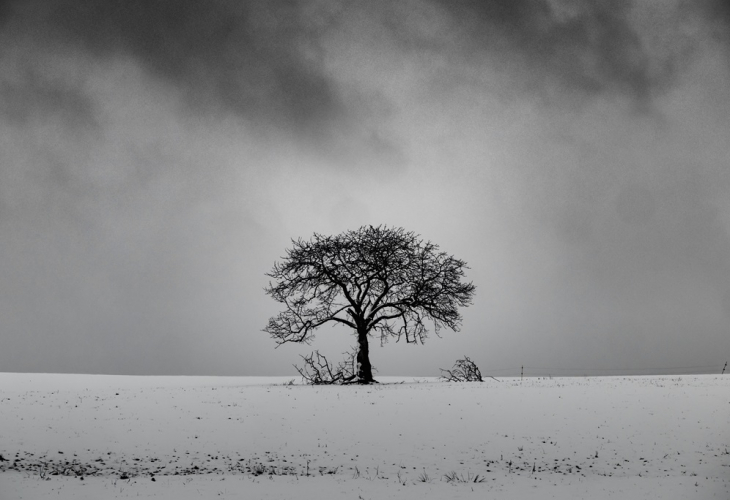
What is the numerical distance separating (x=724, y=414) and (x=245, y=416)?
18.2m

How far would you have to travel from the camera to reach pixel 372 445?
63.3 ft

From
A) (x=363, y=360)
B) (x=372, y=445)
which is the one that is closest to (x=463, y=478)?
(x=372, y=445)

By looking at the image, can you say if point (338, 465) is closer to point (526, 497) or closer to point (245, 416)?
point (526, 497)

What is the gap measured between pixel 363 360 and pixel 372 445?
58.9ft

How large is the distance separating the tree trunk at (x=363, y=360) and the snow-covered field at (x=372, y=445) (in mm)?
8654

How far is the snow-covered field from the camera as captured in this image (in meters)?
14.7

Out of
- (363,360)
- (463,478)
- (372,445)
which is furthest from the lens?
(363,360)

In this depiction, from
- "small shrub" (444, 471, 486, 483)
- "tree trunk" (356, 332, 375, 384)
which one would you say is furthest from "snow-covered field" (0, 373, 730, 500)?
"tree trunk" (356, 332, 375, 384)

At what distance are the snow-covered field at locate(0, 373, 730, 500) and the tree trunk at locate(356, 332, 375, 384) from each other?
28.4ft

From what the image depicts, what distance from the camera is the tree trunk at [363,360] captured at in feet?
121

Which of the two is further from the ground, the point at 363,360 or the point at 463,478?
the point at 363,360

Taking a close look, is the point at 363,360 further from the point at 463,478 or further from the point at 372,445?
the point at 463,478

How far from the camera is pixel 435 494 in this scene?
555 inches

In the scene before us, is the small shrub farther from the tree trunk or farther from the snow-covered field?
the tree trunk
